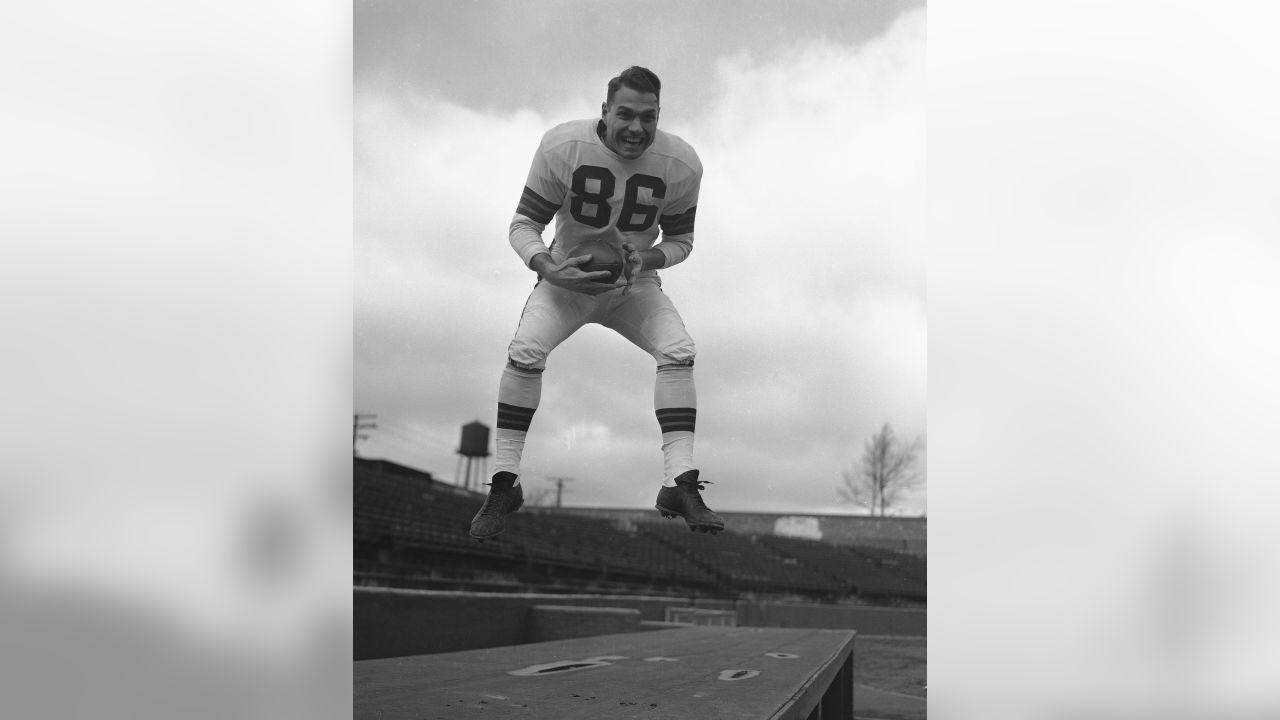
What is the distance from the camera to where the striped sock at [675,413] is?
6.61ft

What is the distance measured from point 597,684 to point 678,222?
3.95 ft

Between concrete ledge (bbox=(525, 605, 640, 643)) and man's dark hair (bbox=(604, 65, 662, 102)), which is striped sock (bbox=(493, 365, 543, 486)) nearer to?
man's dark hair (bbox=(604, 65, 662, 102))

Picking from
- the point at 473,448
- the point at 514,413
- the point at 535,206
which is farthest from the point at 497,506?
the point at 535,206

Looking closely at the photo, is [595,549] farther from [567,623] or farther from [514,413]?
[514,413]

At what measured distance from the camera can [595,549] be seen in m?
4.71

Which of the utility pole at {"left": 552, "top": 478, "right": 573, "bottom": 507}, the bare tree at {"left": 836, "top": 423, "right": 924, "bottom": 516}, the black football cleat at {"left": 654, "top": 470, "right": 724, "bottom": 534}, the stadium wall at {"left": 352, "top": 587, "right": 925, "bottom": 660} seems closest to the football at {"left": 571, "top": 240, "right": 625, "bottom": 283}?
the black football cleat at {"left": 654, "top": 470, "right": 724, "bottom": 534}

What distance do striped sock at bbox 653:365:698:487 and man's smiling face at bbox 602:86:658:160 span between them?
0.47 m

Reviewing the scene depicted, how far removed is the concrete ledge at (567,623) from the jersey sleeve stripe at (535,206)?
434cm

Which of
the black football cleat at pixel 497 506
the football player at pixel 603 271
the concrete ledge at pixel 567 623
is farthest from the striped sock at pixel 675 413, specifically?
the concrete ledge at pixel 567 623

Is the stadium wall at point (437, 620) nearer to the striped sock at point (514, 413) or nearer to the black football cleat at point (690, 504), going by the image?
the striped sock at point (514, 413)

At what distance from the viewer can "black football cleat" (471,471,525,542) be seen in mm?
2012

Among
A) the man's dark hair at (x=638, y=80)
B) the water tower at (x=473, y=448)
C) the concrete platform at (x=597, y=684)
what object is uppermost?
the man's dark hair at (x=638, y=80)

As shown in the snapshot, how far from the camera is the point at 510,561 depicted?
23.6 ft
